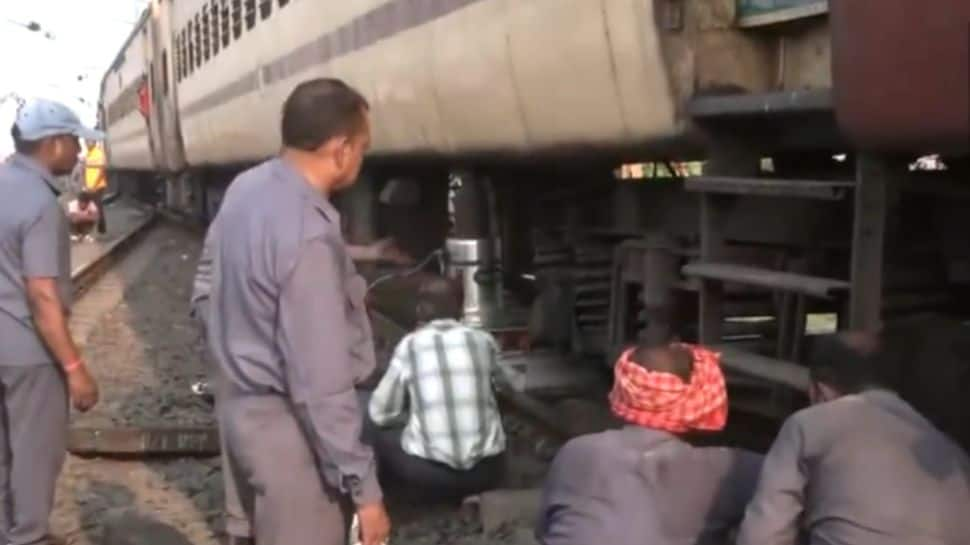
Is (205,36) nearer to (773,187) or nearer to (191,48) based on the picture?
(191,48)

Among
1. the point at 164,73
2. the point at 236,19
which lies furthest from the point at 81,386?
the point at 164,73

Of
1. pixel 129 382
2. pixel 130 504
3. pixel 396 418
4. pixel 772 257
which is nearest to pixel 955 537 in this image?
pixel 772 257

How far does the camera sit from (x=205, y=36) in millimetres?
18047

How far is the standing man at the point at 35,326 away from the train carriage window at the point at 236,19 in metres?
9.54

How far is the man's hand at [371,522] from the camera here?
3.48 metres

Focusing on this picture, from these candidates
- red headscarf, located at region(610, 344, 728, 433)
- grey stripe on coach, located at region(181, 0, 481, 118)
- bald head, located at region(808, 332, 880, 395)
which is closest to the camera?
red headscarf, located at region(610, 344, 728, 433)

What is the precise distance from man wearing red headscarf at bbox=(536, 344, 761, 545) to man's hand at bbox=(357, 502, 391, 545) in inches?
15.3

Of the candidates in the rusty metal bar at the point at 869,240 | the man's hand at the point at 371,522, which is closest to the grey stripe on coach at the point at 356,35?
the rusty metal bar at the point at 869,240

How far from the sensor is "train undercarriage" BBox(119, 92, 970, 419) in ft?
14.7

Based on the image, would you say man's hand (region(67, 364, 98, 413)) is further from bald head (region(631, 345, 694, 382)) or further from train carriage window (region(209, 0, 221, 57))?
train carriage window (region(209, 0, 221, 57))

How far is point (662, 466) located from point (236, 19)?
1203 cm

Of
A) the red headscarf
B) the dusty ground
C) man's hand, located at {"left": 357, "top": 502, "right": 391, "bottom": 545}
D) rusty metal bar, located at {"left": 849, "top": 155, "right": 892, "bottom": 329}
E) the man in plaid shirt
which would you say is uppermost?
rusty metal bar, located at {"left": 849, "top": 155, "right": 892, "bottom": 329}

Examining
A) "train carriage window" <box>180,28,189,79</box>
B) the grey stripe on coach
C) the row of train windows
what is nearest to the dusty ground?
the grey stripe on coach

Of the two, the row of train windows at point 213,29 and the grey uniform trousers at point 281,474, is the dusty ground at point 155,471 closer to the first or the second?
the grey uniform trousers at point 281,474
